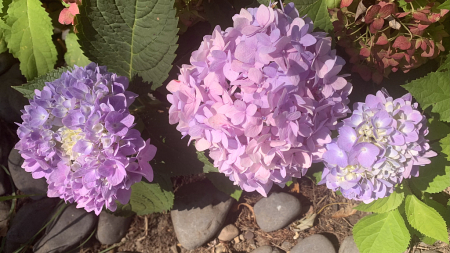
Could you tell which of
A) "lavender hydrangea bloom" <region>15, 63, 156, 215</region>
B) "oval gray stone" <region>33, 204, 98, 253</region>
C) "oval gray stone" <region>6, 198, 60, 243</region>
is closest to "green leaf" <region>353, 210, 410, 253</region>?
"lavender hydrangea bloom" <region>15, 63, 156, 215</region>

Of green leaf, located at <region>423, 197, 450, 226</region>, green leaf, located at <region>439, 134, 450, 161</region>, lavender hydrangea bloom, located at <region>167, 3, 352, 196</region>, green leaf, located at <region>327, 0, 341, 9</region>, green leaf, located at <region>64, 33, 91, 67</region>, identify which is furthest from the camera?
green leaf, located at <region>64, 33, 91, 67</region>

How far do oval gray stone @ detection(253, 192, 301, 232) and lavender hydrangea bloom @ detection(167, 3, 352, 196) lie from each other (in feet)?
2.97

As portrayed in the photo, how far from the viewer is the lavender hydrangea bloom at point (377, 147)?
0.91 meters

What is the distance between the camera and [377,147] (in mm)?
906

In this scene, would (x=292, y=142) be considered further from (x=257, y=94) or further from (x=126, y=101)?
(x=126, y=101)

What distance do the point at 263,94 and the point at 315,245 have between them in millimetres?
1243

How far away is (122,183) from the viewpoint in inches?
39.7

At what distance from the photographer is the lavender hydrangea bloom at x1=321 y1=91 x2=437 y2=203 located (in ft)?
2.99

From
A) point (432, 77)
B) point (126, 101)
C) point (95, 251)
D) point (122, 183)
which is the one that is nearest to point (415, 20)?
point (432, 77)

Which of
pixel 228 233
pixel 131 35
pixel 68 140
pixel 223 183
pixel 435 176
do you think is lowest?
pixel 228 233

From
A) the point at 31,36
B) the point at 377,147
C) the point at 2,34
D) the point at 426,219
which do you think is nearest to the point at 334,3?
the point at 377,147

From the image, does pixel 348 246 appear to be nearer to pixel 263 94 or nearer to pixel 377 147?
pixel 377 147

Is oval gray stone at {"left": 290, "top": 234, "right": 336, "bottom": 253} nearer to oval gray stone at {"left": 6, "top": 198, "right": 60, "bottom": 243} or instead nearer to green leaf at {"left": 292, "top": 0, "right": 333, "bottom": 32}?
green leaf at {"left": 292, "top": 0, "right": 333, "bottom": 32}

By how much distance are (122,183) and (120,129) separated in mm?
191
